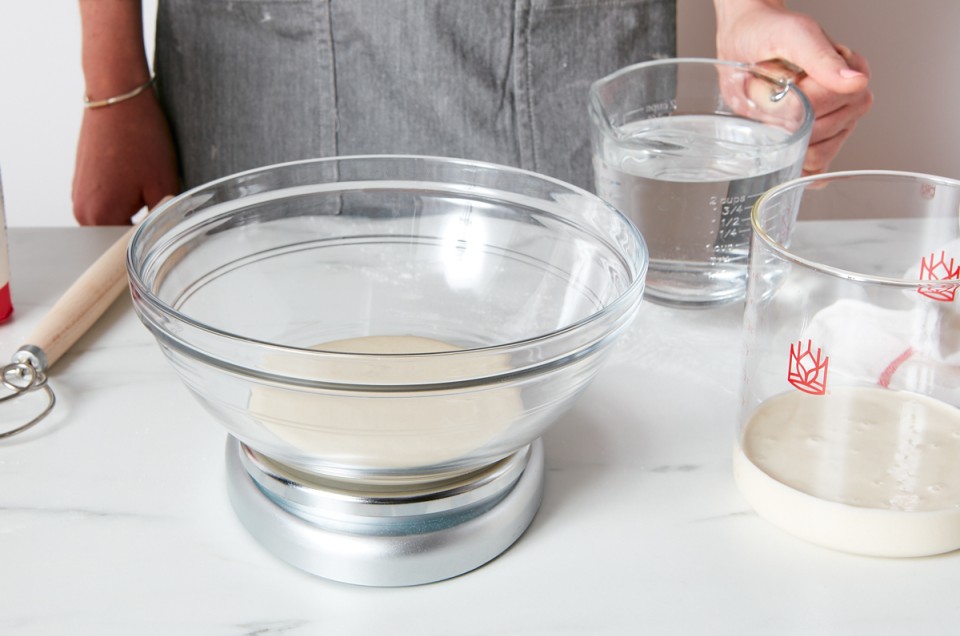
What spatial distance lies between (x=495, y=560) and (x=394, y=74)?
0.70 meters

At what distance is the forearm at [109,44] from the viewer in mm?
1060

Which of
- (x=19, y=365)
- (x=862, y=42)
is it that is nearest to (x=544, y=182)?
(x=19, y=365)

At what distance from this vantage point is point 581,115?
3.58 feet

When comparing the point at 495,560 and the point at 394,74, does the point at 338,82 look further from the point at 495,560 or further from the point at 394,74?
the point at 495,560

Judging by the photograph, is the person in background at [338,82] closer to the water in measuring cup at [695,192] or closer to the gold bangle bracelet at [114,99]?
the gold bangle bracelet at [114,99]

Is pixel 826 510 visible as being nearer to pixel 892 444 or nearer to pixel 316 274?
pixel 892 444

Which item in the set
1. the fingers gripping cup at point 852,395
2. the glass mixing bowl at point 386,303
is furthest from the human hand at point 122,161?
the fingers gripping cup at point 852,395

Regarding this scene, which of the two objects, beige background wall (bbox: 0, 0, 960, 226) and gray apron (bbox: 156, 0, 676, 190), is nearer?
gray apron (bbox: 156, 0, 676, 190)

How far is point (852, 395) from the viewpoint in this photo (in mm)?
510

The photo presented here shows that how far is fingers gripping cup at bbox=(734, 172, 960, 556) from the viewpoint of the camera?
0.47m

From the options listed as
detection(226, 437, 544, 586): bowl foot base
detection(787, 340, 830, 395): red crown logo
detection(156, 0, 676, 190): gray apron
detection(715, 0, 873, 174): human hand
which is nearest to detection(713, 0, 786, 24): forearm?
detection(715, 0, 873, 174): human hand

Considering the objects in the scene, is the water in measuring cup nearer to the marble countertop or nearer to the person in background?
the marble countertop

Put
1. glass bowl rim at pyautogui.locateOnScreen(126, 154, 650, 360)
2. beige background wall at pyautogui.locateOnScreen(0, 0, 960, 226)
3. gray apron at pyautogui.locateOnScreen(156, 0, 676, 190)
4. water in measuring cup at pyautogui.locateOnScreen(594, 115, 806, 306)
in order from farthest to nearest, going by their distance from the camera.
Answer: beige background wall at pyautogui.locateOnScreen(0, 0, 960, 226) → gray apron at pyautogui.locateOnScreen(156, 0, 676, 190) → water in measuring cup at pyautogui.locateOnScreen(594, 115, 806, 306) → glass bowl rim at pyautogui.locateOnScreen(126, 154, 650, 360)

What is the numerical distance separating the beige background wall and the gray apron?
0.63 metres
